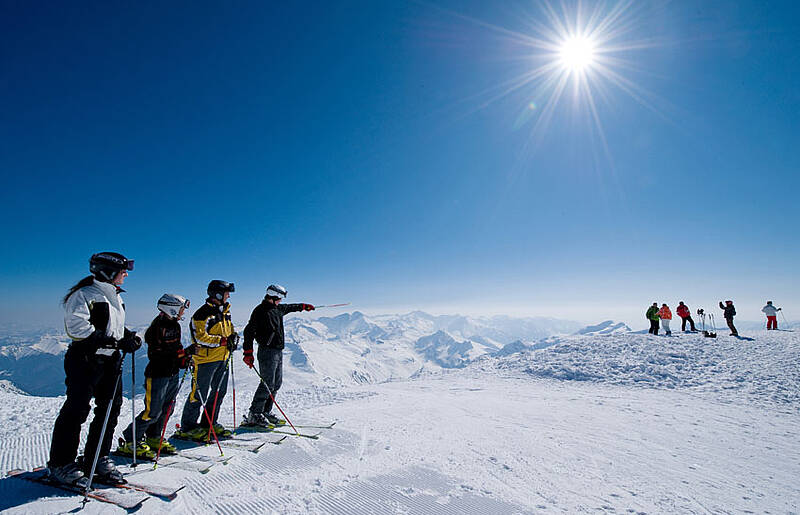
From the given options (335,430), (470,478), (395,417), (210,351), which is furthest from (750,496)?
(210,351)

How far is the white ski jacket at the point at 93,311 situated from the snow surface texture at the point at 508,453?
192 cm

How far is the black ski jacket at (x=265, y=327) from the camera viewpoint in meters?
7.32

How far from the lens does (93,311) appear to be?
4.38 metres

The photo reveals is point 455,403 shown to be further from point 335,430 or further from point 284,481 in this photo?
point 284,481

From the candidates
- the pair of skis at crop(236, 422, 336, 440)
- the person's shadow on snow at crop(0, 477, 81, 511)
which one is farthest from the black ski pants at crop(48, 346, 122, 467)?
the pair of skis at crop(236, 422, 336, 440)

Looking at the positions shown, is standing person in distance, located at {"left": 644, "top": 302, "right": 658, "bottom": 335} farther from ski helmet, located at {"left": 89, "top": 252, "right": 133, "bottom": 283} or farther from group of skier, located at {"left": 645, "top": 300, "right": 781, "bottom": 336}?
ski helmet, located at {"left": 89, "top": 252, "right": 133, "bottom": 283}

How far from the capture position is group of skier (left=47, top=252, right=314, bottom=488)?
418cm

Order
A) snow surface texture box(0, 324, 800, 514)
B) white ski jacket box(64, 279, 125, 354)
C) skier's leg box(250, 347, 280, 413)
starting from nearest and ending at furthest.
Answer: white ski jacket box(64, 279, 125, 354), snow surface texture box(0, 324, 800, 514), skier's leg box(250, 347, 280, 413)

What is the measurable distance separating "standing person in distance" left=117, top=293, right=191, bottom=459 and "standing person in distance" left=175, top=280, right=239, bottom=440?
40 cm

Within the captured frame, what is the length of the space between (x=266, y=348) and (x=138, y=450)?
2.70m

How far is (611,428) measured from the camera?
7.61m

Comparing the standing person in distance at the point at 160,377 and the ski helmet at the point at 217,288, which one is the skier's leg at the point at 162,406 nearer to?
the standing person in distance at the point at 160,377

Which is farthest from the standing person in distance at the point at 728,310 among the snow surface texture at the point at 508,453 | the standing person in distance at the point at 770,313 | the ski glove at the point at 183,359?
the ski glove at the point at 183,359

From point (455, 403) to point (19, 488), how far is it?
9129 mm
